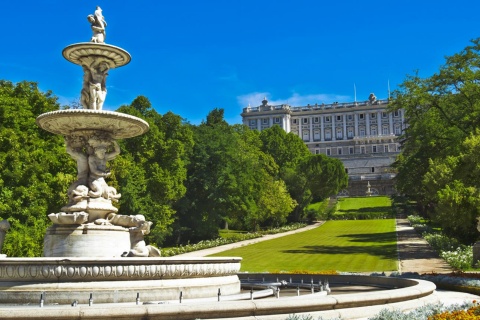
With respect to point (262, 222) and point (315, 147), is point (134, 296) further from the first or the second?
point (315, 147)

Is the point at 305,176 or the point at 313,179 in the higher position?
the point at 305,176

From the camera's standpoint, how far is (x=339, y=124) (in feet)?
452

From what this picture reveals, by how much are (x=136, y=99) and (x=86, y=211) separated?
89.1ft

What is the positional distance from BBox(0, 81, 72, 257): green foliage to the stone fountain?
33.3 feet

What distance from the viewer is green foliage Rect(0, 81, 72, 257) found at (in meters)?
23.1

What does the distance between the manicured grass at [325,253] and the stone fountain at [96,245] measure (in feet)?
35.8

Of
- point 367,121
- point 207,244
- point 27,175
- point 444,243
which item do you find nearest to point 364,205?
point 207,244

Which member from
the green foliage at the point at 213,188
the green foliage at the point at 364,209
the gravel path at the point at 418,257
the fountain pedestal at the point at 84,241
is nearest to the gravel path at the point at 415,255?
the gravel path at the point at 418,257

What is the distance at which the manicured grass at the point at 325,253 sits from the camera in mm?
25083

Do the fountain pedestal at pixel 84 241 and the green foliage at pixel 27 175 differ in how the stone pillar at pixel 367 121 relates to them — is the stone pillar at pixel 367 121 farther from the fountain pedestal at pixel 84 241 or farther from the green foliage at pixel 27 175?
the fountain pedestal at pixel 84 241

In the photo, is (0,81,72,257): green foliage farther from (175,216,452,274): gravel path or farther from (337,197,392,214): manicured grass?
(337,197,392,214): manicured grass

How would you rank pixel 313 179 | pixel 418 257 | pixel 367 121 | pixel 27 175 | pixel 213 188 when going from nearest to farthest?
pixel 27 175 → pixel 418 257 → pixel 213 188 → pixel 313 179 → pixel 367 121

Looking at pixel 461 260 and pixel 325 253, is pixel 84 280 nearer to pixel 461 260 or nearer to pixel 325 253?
pixel 461 260

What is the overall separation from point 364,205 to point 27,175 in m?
65.7
